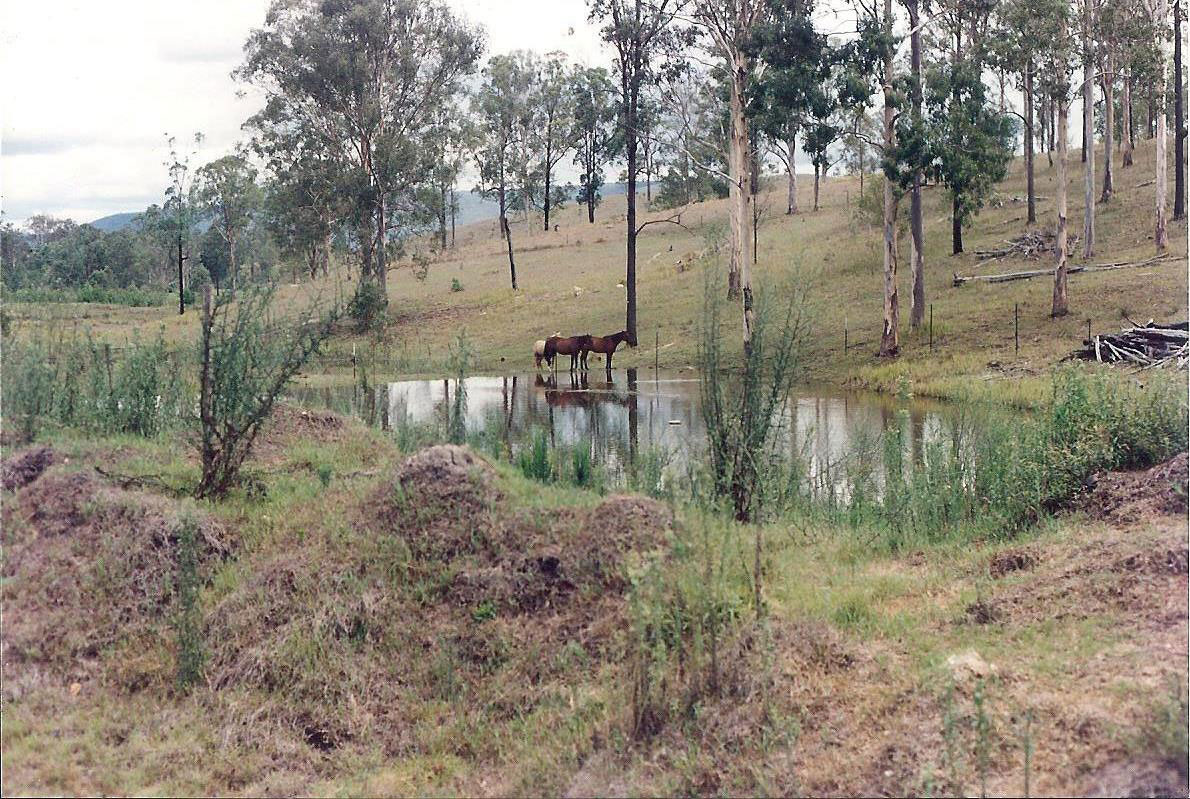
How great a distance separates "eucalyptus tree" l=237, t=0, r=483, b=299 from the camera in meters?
42.8

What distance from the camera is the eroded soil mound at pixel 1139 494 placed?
7.54m

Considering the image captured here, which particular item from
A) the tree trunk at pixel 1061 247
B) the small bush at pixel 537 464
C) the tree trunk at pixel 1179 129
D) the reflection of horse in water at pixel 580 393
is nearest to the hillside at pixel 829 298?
the tree trunk at pixel 1061 247

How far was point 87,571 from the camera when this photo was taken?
24.9 ft

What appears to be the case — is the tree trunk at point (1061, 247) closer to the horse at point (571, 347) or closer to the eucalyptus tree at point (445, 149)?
the horse at point (571, 347)

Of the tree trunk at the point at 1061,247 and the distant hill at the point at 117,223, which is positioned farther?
the distant hill at the point at 117,223

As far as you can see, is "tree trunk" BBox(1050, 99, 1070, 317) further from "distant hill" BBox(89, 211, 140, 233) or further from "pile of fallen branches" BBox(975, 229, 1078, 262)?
"distant hill" BBox(89, 211, 140, 233)

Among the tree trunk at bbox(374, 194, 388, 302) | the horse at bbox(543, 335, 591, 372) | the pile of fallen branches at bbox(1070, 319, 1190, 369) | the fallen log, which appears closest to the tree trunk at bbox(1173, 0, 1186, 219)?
the fallen log

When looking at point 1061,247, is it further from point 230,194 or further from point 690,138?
point 230,194

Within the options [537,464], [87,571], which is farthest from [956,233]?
[87,571]

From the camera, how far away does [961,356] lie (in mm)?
25031

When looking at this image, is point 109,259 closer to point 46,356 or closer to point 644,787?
point 46,356

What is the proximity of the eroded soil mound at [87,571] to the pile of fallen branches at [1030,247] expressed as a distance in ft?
101

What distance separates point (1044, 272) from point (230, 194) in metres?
46.3

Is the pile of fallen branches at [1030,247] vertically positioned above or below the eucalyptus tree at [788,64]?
below
